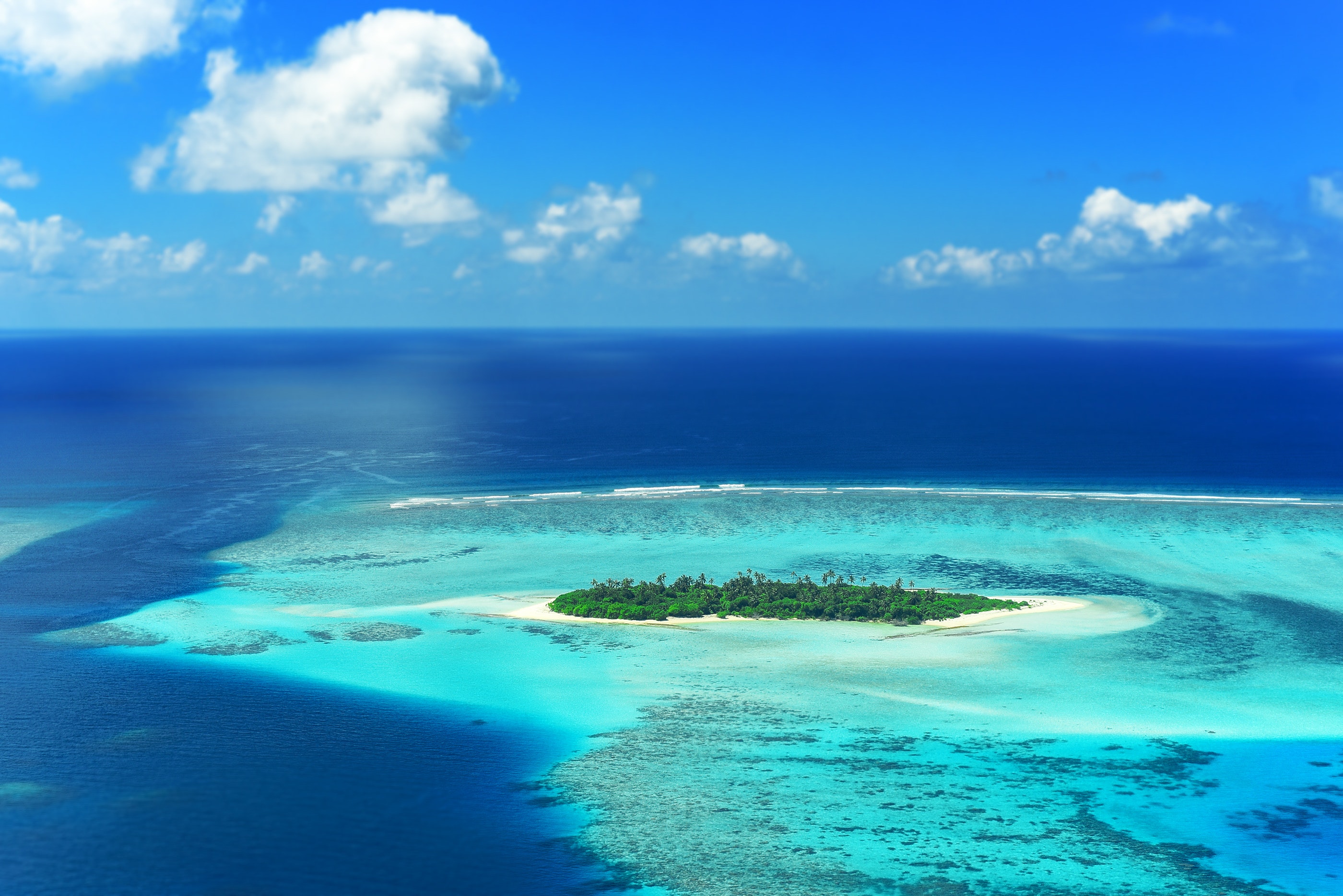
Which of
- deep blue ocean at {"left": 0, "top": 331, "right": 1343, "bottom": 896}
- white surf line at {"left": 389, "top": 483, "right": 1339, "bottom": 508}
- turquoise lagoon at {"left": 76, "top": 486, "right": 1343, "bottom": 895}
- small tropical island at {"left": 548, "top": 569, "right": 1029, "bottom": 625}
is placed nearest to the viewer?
deep blue ocean at {"left": 0, "top": 331, "right": 1343, "bottom": 896}

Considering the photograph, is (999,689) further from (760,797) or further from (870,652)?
(760,797)

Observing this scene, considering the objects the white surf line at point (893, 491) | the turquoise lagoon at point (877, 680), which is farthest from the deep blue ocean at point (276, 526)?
the turquoise lagoon at point (877, 680)

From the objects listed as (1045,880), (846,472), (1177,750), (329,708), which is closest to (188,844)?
(329,708)

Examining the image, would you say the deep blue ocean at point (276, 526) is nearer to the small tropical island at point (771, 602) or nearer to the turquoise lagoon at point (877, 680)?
the turquoise lagoon at point (877, 680)

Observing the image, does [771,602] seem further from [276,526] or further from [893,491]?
[276,526]

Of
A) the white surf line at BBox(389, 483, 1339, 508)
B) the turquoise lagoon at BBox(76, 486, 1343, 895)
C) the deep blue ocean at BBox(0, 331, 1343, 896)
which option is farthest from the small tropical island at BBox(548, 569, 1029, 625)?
the white surf line at BBox(389, 483, 1339, 508)

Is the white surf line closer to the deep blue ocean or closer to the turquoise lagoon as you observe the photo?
the deep blue ocean
